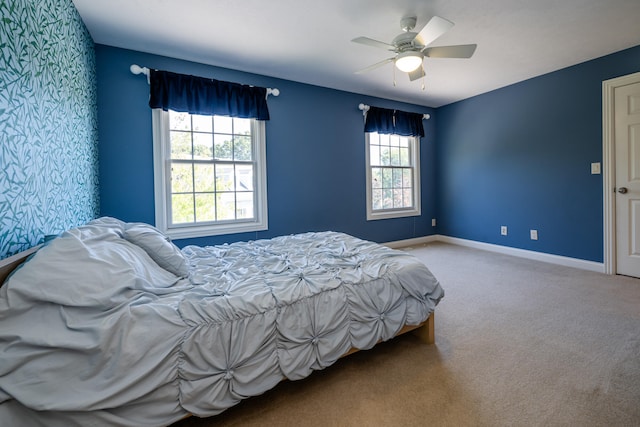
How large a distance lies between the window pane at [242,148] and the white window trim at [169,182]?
0.28 ft

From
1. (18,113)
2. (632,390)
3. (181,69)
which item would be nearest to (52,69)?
(18,113)

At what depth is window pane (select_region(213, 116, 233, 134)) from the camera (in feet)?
11.0

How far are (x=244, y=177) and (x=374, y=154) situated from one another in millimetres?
2270

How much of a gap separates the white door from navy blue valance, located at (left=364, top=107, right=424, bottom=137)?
242 cm

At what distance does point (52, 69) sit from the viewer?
177 cm

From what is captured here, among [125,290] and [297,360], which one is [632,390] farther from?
[125,290]

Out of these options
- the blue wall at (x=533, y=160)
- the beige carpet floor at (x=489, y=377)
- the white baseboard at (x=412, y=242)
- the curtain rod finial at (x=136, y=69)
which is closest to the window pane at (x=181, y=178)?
the curtain rod finial at (x=136, y=69)

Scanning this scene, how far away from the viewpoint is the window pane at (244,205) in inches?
139

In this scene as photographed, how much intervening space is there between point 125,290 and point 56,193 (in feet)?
3.75

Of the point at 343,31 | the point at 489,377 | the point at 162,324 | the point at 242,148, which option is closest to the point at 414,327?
the point at 489,377

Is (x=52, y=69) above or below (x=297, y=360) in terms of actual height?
above

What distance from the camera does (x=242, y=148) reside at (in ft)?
11.6

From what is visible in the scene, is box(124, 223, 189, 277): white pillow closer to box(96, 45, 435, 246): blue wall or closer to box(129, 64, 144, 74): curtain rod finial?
box(96, 45, 435, 246): blue wall

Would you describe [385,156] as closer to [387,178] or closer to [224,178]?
[387,178]
